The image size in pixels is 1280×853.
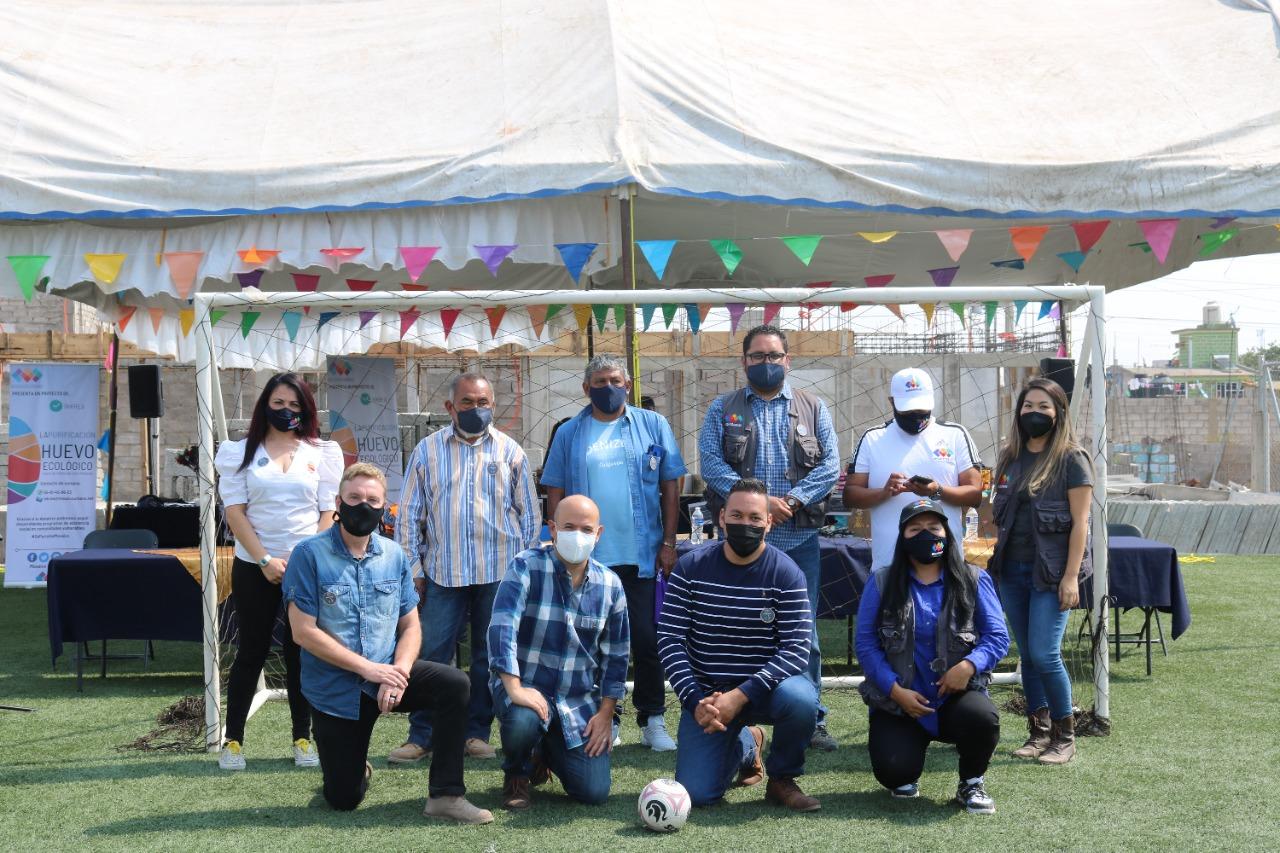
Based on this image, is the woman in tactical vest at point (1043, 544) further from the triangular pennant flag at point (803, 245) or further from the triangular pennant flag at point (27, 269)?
the triangular pennant flag at point (27, 269)

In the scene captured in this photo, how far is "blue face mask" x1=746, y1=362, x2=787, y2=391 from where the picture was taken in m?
5.34

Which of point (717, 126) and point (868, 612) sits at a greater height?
point (717, 126)

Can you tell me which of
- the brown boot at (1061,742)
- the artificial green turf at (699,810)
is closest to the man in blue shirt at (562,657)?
the artificial green turf at (699,810)

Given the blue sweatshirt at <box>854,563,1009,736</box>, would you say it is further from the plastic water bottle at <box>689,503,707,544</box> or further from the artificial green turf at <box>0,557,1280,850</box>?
the plastic water bottle at <box>689,503,707,544</box>

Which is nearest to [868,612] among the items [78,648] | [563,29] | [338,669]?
[338,669]

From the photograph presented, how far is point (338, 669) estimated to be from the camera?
14.8 ft

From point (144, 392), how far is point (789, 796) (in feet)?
24.0

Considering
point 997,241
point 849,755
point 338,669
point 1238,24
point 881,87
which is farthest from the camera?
point 997,241

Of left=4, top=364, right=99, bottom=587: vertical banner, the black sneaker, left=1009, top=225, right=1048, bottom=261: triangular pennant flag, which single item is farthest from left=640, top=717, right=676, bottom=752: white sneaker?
left=4, top=364, right=99, bottom=587: vertical banner

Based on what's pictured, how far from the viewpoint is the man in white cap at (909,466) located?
527 centimetres

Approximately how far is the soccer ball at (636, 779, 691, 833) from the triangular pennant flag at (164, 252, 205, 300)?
15.6 feet

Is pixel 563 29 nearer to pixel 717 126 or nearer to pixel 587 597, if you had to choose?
pixel 717 126

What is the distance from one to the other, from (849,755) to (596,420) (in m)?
1.75

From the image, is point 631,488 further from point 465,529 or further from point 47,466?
point 47,466
